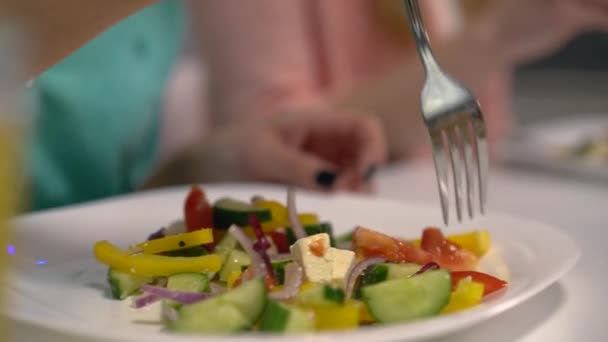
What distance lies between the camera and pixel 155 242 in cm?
76

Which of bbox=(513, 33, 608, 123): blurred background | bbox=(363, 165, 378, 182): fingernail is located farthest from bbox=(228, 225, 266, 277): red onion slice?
bbox=(513, 33, 608, 123): blurred background

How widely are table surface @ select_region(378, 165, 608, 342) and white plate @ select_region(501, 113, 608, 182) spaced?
2cm

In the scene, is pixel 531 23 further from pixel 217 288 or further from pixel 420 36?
pixel 217 288

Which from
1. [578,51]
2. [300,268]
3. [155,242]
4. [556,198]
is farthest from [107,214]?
[578,51]

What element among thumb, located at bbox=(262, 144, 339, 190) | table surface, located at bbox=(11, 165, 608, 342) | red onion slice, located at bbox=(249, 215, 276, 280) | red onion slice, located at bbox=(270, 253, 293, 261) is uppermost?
thumb, located at bbox=(262, 144, 339, 190)

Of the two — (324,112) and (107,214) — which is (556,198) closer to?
(324,112)

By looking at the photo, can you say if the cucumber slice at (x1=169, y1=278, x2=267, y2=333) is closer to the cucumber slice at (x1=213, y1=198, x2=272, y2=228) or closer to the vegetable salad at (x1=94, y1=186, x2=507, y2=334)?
the vegetable salad at (x1=94, y1=186, x2=507, y2=334)

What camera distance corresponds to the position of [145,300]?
26.0 inches

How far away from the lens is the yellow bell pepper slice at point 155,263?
70 centimetres

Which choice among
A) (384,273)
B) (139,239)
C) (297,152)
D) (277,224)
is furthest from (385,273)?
(297,152)

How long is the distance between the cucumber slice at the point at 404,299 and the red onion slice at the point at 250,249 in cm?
12

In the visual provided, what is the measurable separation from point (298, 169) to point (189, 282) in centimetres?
57

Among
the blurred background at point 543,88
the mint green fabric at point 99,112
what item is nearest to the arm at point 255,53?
the mint green fabric at point 99,112

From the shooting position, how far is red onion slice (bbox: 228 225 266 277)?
70 centimetres
